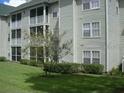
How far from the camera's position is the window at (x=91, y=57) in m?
26.6

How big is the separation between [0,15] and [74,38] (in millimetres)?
23307

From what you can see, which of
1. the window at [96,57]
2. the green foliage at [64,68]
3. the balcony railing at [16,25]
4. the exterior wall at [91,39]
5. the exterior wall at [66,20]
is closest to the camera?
the green foliage at [64,68]

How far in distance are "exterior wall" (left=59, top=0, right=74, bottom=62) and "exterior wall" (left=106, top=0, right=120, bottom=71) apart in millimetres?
5150

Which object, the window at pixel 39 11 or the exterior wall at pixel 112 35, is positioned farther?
the window at pixel 39 11

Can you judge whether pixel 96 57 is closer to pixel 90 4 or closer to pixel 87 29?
pixel 87 29

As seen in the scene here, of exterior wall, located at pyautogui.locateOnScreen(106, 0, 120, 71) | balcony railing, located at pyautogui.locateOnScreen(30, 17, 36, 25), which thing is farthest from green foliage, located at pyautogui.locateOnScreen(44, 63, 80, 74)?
balcony railing, located at pyautogui.locateOnScreen(30, 17, 36, 25)

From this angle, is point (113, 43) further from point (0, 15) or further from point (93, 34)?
point (0, 15)

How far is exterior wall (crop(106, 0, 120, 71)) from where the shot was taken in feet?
84.8

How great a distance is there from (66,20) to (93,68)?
784cm

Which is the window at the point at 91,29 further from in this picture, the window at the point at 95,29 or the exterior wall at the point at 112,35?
the exterior wall at the point at 112,35

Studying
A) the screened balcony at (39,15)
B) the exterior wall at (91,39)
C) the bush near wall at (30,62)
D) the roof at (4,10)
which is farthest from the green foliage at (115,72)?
the roof at (4,10)

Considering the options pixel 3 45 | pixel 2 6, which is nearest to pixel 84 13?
pixel 3 45

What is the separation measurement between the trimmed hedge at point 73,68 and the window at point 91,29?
365 centimetres

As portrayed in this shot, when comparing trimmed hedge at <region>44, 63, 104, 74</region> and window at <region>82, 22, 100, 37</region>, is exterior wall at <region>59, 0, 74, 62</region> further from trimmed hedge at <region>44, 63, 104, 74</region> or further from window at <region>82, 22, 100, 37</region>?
trimmed hedge at <region>44, 63, 104, 74</region>
